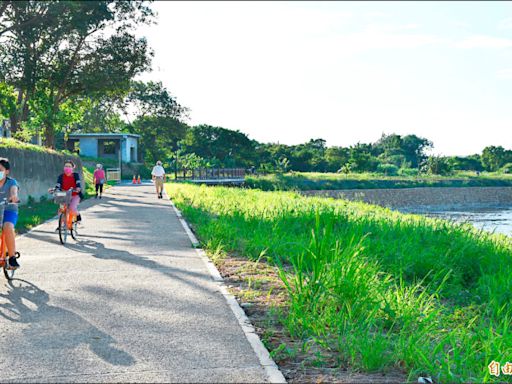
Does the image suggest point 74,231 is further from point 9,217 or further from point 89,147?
point 89,147

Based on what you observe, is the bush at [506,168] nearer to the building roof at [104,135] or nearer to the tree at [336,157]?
the tree at [336,157]

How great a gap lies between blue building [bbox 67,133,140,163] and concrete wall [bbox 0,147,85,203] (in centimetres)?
3635

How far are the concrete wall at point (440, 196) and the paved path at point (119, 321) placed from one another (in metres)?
49.9

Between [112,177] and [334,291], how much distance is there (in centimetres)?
4964

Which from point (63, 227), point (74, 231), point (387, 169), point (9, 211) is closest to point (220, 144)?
point (387, 169)

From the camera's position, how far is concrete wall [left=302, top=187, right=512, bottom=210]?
6022cm

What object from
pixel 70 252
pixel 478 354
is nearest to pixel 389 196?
pixel 70 252

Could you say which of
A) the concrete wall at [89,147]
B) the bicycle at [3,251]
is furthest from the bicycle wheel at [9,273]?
the concrete wall at [89,147]

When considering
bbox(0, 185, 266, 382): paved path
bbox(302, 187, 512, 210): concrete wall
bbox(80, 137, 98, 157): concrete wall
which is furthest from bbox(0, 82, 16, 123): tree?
bbox(302, 187, 512, 210): concrete wall

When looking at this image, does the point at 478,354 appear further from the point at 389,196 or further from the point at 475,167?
the point at 475,167

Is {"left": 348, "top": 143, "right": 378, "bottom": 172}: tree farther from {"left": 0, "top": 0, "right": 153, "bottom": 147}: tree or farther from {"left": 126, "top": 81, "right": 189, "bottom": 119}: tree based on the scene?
{"left": 0, "top": 0, "right": 153, "bottom": 147}: tree

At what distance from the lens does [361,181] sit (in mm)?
63875

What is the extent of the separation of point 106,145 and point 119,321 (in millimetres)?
63249

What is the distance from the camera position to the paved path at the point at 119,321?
4402 millimetres
